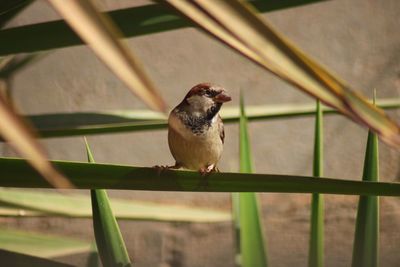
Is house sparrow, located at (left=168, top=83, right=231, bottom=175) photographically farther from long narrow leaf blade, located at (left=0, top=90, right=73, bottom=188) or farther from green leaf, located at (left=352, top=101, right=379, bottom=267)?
long narrow leaf blade, located at (left=0, top=90, right=73, bottom=188)

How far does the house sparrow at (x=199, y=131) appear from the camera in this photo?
63.9 inches

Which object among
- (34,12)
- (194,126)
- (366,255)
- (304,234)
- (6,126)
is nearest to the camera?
(6,126)

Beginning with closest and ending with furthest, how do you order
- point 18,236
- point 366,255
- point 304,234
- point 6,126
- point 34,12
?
point 6,126 → point 366,255 → point 18,236 → point 34,12 → point 304,234

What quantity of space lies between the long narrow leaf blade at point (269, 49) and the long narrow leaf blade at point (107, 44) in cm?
5

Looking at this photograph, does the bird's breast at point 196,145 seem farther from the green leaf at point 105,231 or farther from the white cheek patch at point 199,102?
the green leaf at point 105,231

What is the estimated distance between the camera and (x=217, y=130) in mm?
1695

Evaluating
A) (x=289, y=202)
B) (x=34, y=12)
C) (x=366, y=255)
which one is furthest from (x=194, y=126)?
(x=289, y=202)

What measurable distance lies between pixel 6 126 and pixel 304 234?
2810mm

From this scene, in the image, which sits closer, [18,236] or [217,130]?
[18,236]

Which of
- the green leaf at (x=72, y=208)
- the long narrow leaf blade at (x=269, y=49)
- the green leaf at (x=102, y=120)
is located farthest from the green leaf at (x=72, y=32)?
the long narrow leaf blade at (x=269, y=49)

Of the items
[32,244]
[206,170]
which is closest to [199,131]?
[206,170]

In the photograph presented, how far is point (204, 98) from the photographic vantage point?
171 centimetres

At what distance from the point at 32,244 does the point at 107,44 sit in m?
0.76

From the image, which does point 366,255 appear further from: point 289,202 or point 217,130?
→ point 289,202
